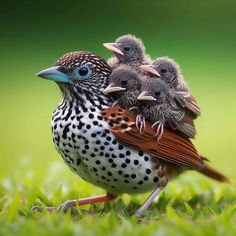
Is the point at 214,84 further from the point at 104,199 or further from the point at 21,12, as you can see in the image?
the point at 104,199

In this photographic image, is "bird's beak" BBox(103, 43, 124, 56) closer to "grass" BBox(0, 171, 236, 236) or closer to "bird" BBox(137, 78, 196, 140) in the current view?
"bird" BBox(137, 78, 196, 140)

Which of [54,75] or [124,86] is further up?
[54,75]

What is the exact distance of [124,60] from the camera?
7.02 metres

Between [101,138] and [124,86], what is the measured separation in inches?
18.9

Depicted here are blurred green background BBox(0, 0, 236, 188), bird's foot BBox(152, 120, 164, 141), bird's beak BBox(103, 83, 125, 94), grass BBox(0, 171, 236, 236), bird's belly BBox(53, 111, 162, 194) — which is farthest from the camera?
blurred green background BBox(0, 0, 236, 188)

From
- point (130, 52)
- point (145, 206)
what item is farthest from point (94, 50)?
point (145, 206)

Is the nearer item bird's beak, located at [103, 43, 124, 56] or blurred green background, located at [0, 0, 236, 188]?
bird's beak, located at [103, 43, 124, 56]

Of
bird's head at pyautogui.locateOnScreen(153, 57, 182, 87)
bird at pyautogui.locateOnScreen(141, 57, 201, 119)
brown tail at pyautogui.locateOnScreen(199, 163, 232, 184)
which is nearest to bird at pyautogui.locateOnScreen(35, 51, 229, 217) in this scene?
bird at pyautogui.locateOnScreen(141, 57, 201, 119)

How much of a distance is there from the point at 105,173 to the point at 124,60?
39.4 inches

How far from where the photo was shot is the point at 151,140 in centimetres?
675

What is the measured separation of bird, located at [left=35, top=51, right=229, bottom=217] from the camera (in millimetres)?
6531

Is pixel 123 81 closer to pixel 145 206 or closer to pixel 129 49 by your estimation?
pixel 129 49

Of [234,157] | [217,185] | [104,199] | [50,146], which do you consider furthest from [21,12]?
[104,199]

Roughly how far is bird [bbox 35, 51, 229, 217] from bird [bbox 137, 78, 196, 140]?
8 centimetres
